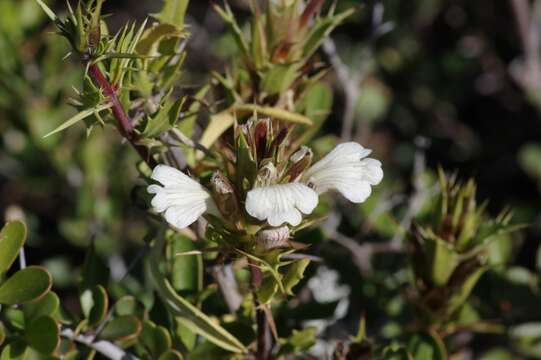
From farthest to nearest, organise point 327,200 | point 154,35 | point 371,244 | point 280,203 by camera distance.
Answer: point 371,244, point 327,200, point 154,35, point 280,203

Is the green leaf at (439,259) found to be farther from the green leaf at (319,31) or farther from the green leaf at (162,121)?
the green leaf at (162,121)

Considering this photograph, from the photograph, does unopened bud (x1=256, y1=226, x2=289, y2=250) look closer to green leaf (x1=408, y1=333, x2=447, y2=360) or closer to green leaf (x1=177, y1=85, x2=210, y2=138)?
green leaf (x1=177, y1=85, x2=210, y2=138)

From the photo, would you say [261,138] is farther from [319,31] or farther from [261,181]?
[319,31]

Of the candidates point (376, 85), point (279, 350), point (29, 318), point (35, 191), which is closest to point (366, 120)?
point (376, 85)

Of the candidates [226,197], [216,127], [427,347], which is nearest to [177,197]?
[226,197]

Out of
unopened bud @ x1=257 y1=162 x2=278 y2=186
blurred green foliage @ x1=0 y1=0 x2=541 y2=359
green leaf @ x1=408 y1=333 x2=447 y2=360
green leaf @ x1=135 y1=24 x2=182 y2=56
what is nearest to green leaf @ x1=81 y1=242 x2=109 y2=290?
blurred green foliage @ x1=0 y1=0 x2=541 y2=359

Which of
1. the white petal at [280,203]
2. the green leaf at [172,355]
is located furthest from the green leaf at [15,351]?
the white petal at [280,203]
